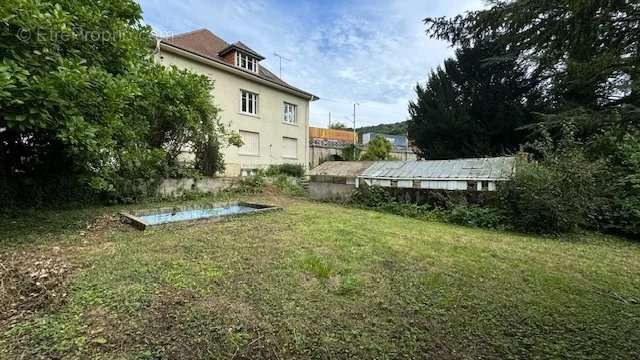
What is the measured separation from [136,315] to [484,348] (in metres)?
3.01

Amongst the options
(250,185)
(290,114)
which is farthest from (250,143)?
(250,185)

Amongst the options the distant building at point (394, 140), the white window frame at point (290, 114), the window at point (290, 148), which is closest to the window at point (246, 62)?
the white window frame at point (290, 114)

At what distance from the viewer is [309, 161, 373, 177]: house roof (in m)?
11.1

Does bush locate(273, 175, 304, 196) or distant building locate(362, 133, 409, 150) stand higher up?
distant building locate(362, 133, 409, 150)

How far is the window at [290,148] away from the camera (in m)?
20.4

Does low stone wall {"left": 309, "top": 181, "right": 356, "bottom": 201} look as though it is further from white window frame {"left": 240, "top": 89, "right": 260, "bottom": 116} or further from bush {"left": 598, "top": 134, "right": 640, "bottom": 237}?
white window frame {"left": 240, "top": 89, "right": 260, "bottom": 116}

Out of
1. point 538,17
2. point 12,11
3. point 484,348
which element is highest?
point 12,11

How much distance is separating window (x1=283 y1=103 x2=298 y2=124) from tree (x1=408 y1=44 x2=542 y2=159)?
316 inches

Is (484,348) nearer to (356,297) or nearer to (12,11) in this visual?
(356,297)

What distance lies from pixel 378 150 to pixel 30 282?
20091 mm

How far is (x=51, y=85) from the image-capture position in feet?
14.5

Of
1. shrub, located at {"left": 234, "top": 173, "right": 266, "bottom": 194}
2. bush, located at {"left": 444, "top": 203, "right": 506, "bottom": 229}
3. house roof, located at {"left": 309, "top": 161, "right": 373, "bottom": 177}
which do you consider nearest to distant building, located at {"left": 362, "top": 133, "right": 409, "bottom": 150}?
house roof, located at {"left": 309, "top": 161, "right": 373, "bottom": 177}

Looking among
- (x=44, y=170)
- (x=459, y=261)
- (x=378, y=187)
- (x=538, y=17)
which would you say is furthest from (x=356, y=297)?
(x=44, y=170)

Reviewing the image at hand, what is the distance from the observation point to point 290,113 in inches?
834
